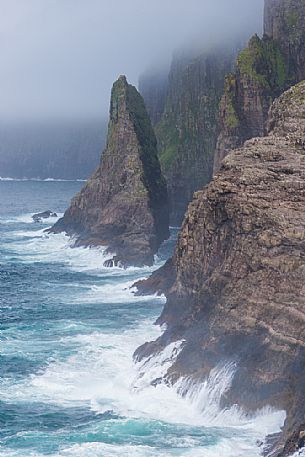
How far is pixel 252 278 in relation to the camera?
2089 inches

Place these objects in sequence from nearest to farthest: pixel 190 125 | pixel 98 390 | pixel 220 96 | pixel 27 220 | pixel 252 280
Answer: pixel 252 280, pixel 98 390, pixel 220 96, pixel 190 125, pixel 27 220

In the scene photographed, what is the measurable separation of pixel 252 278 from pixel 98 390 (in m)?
13.6

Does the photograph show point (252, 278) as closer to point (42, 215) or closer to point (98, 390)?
point (98, 390)

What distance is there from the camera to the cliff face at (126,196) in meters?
114

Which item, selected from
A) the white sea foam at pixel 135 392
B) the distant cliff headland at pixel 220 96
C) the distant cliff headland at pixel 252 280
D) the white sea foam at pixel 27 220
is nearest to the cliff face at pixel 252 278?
the distant cliff headland at pixel 252 280

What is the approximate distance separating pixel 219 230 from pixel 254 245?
16.9 feet

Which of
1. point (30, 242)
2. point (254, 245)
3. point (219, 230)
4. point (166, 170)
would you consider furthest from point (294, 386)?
point (166, 170)

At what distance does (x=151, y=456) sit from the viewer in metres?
45.6

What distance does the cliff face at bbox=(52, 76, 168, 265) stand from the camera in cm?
11394

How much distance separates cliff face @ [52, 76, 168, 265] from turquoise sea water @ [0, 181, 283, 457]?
67.5 feet

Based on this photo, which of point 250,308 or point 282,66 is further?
point 282,66

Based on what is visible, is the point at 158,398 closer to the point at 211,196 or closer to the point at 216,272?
the point at 216,272

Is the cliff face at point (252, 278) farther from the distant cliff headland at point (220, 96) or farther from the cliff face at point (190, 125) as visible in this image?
the cliff face at point (190, 125)

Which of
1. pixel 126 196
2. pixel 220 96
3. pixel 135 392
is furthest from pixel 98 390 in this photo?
pixel 220 96
